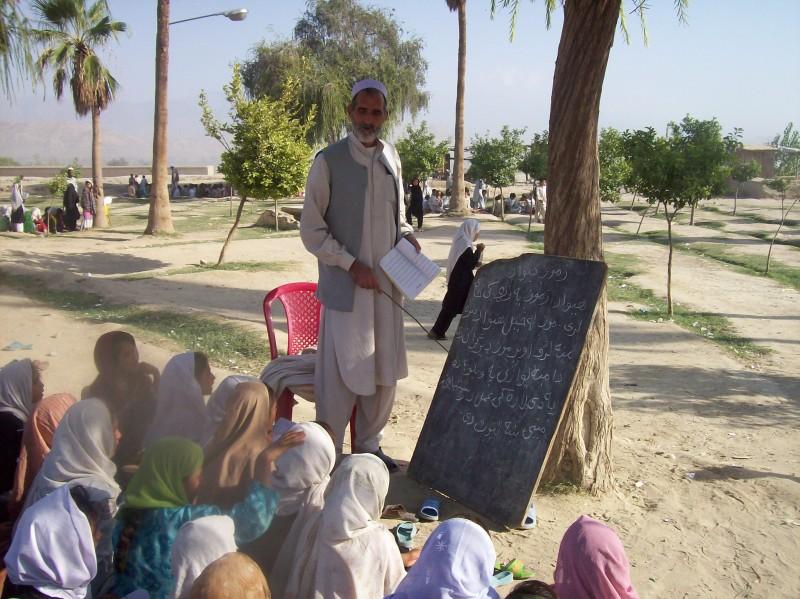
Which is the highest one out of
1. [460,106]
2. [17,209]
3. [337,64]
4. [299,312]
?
[337,64]

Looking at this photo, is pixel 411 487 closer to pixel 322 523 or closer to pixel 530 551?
pixel 530 551

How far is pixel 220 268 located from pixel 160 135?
668cm

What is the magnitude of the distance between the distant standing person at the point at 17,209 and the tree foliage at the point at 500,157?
13185mm

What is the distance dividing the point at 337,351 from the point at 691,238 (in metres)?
18.9

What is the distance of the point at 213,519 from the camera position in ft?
7.84

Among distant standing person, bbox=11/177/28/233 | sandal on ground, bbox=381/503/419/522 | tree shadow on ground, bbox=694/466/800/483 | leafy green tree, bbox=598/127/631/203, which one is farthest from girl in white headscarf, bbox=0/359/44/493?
leafy green tree, bbox=598/127/631/203

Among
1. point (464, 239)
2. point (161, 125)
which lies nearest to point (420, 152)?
point (161, 125)

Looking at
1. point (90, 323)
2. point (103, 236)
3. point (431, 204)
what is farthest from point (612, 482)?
point (431, 204)

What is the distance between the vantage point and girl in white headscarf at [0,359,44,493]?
3254 millimetres

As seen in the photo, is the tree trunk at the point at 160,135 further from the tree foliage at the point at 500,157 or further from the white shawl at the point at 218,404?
the white shawl at the point at 218,404

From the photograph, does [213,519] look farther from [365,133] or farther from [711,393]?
[711,393]

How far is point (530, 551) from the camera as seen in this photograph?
345cm

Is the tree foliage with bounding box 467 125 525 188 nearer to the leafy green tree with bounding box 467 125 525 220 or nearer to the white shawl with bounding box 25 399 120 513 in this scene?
the leafy green tree with bounding box 467 125 525 220

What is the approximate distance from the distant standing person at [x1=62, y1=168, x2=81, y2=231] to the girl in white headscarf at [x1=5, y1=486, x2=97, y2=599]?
59.1 ft
